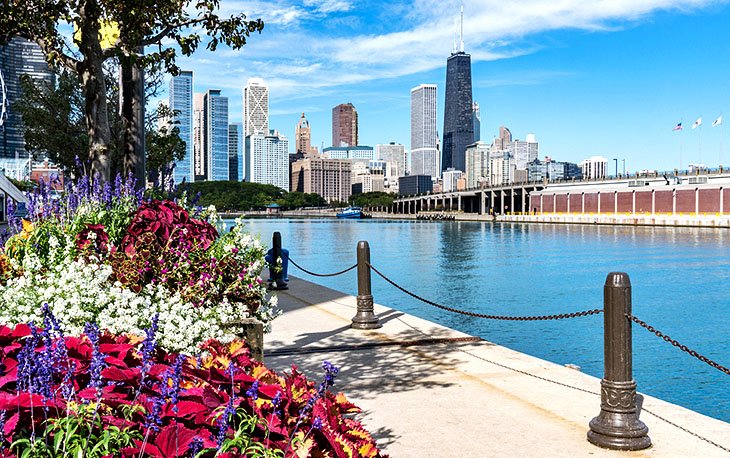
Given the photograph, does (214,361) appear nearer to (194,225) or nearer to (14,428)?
(14,428)

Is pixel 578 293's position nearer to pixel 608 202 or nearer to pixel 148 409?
pixel 148 409

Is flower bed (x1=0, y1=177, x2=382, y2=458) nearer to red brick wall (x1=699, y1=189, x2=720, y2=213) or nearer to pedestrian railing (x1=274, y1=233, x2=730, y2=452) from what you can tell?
pedestrian railing (x1=274, y1=233, x2=730, y2=452)

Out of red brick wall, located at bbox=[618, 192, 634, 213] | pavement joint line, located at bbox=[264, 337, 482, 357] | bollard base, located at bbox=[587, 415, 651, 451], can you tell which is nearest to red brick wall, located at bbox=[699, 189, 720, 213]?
red brick wall, located at bbox=[618, 192, 634, 213]

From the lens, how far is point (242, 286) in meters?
6.70

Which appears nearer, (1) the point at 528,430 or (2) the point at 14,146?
(1) the point at 528,430

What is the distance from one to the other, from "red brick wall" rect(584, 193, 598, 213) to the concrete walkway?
129 meters

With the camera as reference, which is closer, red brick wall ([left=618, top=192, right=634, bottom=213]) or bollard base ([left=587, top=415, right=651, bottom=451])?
bollard base ([left=587, top=415, right=651, bottom=451])

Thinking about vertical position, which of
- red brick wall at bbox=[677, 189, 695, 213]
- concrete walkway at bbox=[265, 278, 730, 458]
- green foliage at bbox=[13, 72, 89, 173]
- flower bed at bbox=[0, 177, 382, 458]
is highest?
green foliage at bbox=[13, 72, 89, 173]

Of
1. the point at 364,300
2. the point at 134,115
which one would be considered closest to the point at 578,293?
the point at 364,300

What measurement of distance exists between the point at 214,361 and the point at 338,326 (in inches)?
281

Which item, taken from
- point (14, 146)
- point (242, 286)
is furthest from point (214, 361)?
point (14, 146)

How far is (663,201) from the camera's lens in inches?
4641

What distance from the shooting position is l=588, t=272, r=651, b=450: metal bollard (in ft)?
18.4

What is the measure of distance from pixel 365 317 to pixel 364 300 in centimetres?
26
